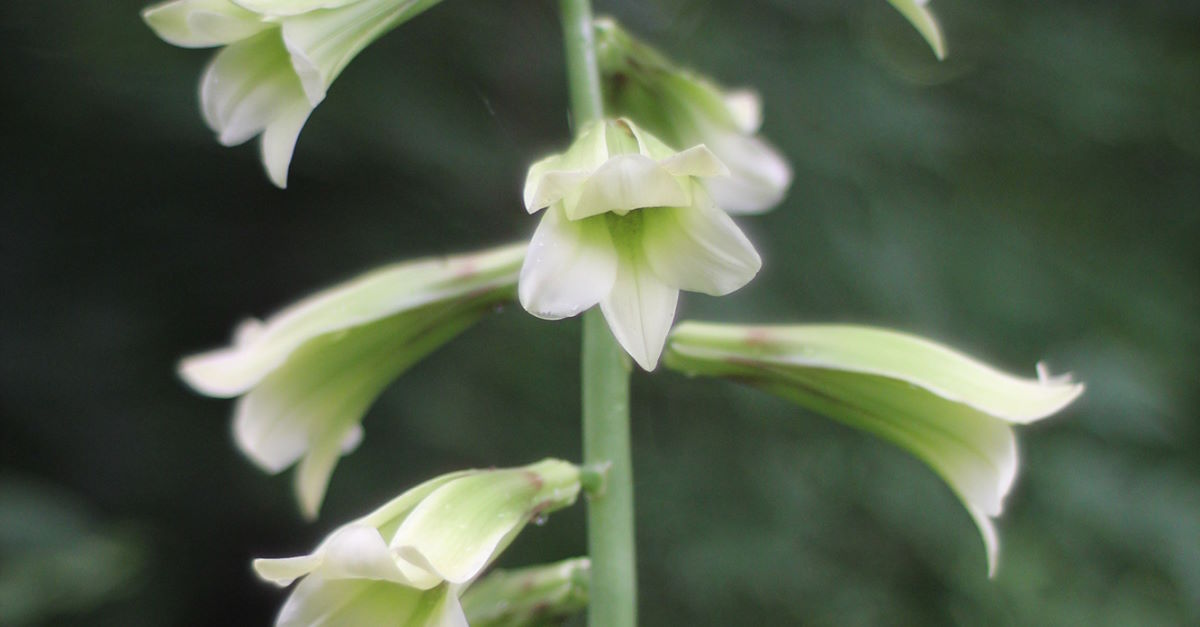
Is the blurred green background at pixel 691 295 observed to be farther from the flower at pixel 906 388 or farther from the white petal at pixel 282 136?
the white petal at pixel 282 136

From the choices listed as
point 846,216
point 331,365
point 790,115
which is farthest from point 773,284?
point 331,365

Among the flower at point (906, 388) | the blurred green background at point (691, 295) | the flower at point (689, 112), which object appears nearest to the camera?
the flower at point (906, 388)

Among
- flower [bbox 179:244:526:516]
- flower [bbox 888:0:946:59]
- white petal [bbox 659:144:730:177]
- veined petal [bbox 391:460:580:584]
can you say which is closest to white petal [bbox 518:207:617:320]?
white petal [bbox 659:144:730:177]

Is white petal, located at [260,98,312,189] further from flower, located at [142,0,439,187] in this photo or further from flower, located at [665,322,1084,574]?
flower, located at [665,322,1084,574]

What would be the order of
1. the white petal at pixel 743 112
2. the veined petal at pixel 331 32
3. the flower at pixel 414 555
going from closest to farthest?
the flower at pixel 414 555
the veined petal at pixel 331 32
the white petal at pixel 743 112

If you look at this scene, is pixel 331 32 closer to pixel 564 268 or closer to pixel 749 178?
pixel 564 268

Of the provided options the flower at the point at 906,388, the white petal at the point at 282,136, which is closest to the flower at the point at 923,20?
the flower at the point at 906,388

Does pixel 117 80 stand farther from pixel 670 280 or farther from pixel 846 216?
pixel 670 280
